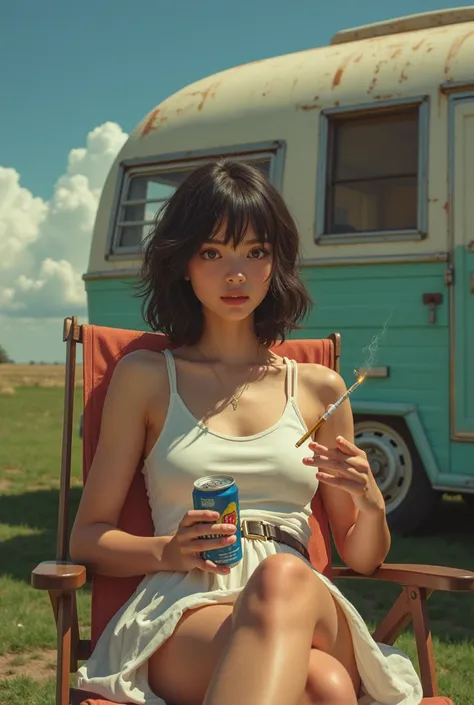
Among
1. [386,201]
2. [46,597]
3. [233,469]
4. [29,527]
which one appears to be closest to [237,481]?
[233,469]

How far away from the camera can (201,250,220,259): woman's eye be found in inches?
90.6

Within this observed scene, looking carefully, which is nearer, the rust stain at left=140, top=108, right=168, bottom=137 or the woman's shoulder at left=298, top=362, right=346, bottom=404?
the woman's shoulder at left=298, top=362, right=346, bottom=404

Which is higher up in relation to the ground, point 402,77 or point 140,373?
point 402,77

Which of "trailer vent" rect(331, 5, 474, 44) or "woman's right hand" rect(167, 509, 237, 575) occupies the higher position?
"trailer vent" rect(331, 5, 474, 44)

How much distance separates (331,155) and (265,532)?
4.17 meters

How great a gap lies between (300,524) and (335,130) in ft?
13.8

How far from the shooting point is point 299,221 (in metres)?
5.95

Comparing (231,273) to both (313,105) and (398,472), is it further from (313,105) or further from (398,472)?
(313,105)

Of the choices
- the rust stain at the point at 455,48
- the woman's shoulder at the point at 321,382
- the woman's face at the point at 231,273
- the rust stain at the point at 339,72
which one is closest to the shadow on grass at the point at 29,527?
the woman's shoulder at the point at 321,382

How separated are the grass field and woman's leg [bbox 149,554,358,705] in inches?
62.4

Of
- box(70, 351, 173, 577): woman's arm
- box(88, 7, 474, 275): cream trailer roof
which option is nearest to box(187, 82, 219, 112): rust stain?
box(88, 7, 474, 275): cream trailer roof

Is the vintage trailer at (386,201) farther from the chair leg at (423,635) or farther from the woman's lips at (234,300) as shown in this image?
the woman's lips at (234,300)

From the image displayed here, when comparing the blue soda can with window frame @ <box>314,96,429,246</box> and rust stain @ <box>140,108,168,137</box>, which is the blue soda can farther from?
rust stain @ <box>140,108,168,137</box>

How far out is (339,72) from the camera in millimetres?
6031
